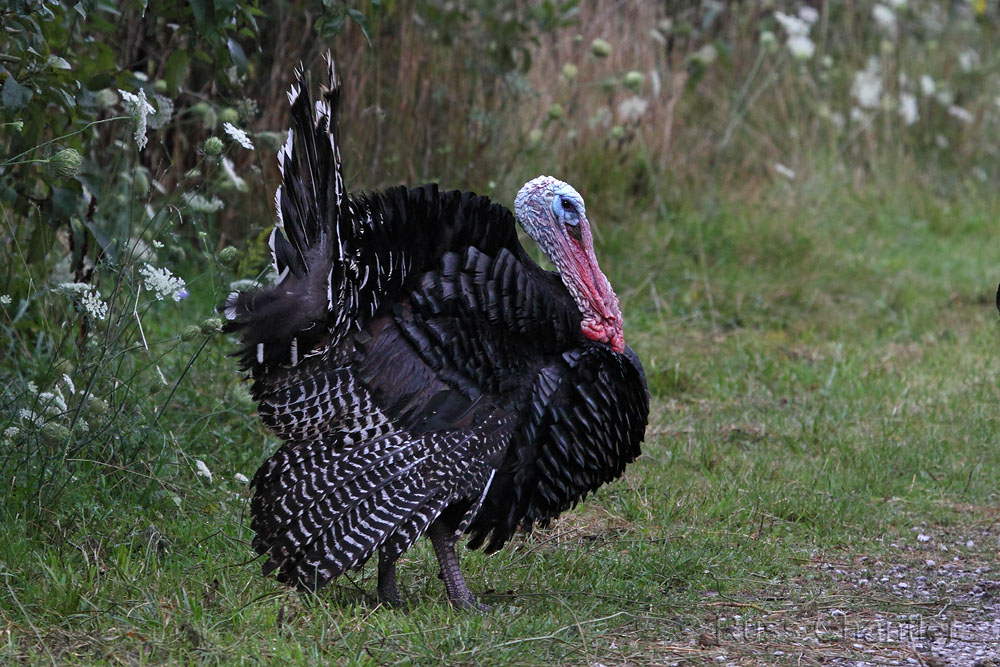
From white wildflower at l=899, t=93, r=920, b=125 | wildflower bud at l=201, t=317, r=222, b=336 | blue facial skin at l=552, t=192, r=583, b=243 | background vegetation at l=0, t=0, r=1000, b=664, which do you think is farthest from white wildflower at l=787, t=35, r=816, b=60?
wildflower bud at l=201, t=317, r=222, b=336

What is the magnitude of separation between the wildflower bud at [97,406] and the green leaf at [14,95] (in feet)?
2.96

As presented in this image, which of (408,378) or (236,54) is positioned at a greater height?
(236,54)

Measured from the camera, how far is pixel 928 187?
9.68 meters

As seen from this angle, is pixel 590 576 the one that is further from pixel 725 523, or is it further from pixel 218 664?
pixel 218 664

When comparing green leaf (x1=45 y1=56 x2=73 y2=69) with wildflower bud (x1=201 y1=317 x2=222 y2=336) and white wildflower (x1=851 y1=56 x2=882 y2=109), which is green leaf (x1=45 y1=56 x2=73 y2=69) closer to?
wildflower bud (x1=201 y1=317 x2=222 y2=336)

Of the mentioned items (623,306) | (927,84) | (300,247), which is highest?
(927,84)

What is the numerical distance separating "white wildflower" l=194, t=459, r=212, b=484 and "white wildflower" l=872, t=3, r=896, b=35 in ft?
Result: 23.5

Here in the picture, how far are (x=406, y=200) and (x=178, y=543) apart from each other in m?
1.31

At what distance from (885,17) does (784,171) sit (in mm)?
1979

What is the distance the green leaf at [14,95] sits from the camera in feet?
12.2

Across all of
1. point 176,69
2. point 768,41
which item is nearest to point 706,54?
point 768,41

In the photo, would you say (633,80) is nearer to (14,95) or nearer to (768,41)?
(768,41)

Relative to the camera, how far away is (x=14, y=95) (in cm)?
374

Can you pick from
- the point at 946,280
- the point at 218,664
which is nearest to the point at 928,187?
the point at 946,280
